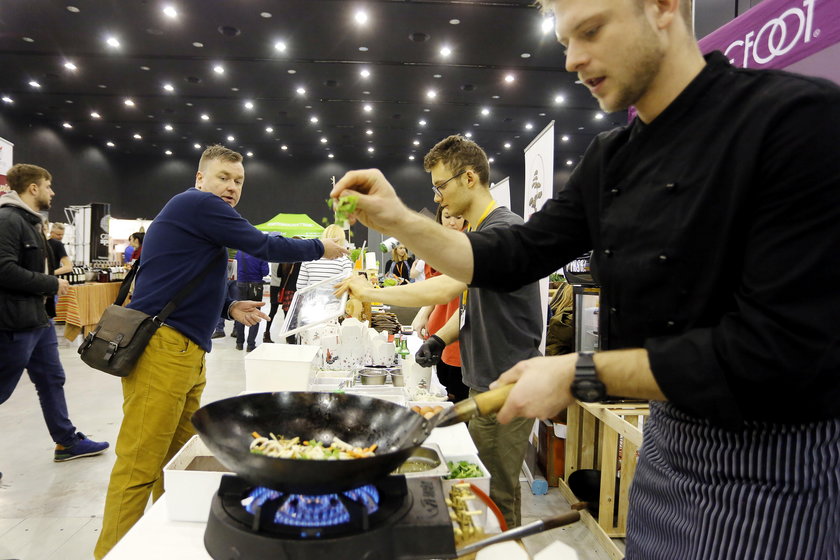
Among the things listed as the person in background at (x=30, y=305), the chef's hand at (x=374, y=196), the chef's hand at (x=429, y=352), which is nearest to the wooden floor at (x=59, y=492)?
the person in background at (x=30, y=305)

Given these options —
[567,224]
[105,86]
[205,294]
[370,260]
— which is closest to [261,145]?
[105,86]

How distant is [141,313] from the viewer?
2.40 m

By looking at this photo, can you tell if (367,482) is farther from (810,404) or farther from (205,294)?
(205,294)

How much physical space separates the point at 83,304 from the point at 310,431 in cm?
855

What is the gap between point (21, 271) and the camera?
3.20 m

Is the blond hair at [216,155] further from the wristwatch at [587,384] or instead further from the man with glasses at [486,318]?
the wristwatch at [587,384]

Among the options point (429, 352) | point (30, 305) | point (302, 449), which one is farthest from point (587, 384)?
point (30, 305)

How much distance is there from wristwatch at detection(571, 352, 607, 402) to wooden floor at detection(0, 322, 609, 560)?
2.36m

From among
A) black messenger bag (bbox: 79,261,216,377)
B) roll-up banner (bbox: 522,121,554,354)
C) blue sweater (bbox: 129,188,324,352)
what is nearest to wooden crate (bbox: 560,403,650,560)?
roll-up banner (bbox: 522,121,554,354)

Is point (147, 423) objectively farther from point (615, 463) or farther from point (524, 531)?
point (615, 463)

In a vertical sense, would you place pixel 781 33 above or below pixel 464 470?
above

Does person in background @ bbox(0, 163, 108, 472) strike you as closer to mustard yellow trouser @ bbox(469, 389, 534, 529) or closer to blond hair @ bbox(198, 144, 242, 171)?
blond hair @ bbox(198, 144, 242, 171)

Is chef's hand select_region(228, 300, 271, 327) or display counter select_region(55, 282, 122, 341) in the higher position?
chef's hand select_region(228, 300, 271, 327)

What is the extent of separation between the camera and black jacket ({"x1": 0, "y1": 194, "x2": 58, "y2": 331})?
3145 mm
